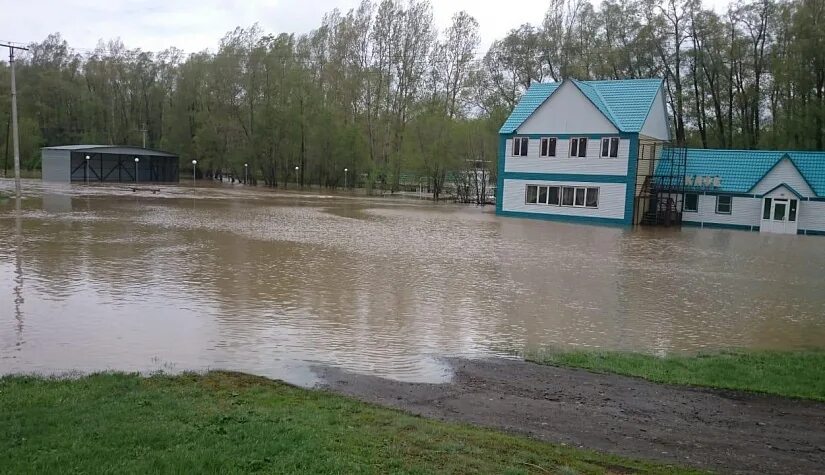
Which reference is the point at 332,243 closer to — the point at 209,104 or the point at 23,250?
the point at 23,250

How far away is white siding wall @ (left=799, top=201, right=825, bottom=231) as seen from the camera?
111 ft

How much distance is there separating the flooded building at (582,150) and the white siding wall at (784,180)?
5822 mm

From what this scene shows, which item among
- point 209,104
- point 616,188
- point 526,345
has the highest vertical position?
point 209,104

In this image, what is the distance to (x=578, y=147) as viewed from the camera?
3838 cm

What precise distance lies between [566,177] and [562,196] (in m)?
1.13

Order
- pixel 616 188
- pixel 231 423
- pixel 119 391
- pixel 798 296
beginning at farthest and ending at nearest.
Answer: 1. pixel 616 188
2. pixel 798 296
3. pixel 119 391
4. pixel 231 423

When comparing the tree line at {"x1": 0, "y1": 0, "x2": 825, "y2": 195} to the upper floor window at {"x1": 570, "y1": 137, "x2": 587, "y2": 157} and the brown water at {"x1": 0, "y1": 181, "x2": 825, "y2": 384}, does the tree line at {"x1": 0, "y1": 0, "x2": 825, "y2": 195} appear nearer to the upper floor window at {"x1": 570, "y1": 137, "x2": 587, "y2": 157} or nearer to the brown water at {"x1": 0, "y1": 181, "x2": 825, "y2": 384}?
the upper floor window at {"x1": 570, "y1": 137, "x2": 587, "y2": 157}

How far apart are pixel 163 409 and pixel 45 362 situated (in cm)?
351

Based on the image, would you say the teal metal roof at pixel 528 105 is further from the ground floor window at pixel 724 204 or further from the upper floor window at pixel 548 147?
the ground floor window at pixel 724 204

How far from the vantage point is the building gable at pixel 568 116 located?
124ft

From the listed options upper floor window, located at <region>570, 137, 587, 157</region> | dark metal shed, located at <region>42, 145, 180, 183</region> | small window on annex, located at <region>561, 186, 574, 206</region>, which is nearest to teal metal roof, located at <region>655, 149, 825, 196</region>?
upper floor window, located at <region>570, 137, 587, 157</region>

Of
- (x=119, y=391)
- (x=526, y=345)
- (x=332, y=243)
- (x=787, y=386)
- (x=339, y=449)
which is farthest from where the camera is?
(x=332, y=243)

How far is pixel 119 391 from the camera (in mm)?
6863

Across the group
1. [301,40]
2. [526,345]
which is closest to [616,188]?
[526,345]
